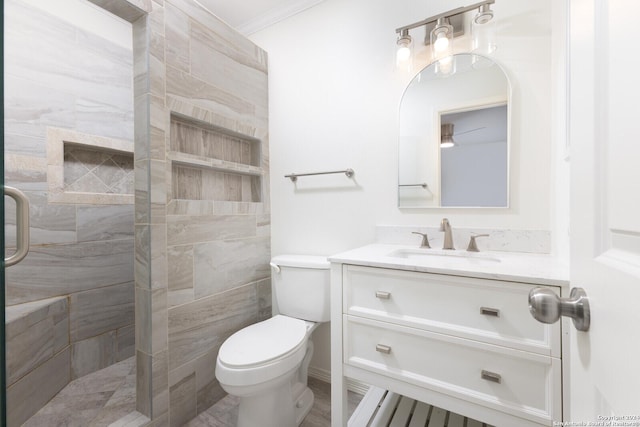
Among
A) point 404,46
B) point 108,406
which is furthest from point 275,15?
point 108,406

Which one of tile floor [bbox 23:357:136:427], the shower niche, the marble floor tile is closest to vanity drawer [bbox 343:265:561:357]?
the marble floor tile

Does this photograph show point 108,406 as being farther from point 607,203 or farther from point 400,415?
point 607,203

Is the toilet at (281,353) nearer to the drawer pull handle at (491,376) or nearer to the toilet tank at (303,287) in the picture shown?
the toilet tank at (303,287)

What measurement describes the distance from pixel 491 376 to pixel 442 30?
1.56 meters

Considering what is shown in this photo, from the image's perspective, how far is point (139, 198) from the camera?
1.35 m

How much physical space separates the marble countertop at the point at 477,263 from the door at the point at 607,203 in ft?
1.56

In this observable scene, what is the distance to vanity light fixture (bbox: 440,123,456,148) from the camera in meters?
1.46

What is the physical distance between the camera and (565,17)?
1.08m

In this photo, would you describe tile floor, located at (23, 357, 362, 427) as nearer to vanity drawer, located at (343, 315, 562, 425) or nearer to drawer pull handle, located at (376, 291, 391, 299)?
vanity drawer, located at (343, 315, 562, 425)

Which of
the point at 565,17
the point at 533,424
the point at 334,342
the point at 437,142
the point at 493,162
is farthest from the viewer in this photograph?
the point at 437,142

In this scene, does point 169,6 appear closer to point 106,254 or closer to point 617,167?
point 106,254

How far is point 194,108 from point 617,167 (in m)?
1.71

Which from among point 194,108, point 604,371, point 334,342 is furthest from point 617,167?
point 194,108

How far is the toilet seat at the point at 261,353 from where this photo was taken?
45.3 inches
